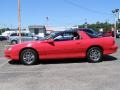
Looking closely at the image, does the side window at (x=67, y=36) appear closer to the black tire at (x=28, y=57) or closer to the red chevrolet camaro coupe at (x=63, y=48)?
the red chevrolet camaro coupe at (x=63, y=48)

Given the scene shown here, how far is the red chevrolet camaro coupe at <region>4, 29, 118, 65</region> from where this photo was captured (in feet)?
44.2

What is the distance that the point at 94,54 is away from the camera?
13.8 meters

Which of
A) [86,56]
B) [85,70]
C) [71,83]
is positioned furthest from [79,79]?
[86,56]

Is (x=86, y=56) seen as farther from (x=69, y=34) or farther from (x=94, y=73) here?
(x=94, y=73)

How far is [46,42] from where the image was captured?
44.4 ft

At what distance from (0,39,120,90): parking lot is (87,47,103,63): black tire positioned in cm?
36

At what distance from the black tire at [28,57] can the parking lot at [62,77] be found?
0.30 metres

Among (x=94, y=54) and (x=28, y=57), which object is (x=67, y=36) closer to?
(x=94, y=54)

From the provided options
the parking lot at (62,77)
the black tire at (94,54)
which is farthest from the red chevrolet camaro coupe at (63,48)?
the parking lot at (62,77)

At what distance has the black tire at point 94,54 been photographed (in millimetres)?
13688

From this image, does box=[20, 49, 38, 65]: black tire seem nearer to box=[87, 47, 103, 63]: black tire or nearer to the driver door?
the driver door

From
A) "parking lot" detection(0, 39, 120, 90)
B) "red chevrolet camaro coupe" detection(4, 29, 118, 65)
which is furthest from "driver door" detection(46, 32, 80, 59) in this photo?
"parking lot" detection(0, 39, 120, 90)

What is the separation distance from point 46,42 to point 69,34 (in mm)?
1109

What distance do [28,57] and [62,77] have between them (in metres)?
3.78
